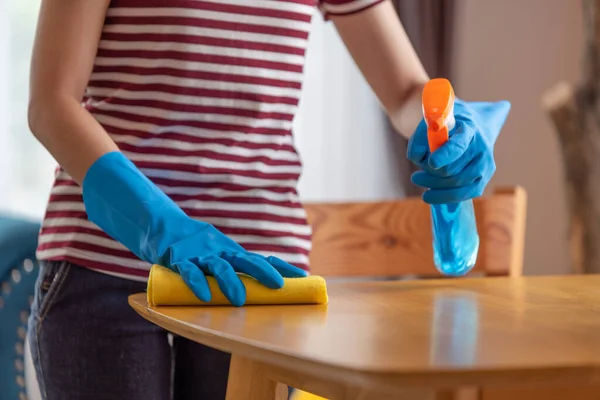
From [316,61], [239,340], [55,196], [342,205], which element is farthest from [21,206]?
[239,340]

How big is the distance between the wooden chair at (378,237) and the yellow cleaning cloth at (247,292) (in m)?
0.61

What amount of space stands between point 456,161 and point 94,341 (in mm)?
403

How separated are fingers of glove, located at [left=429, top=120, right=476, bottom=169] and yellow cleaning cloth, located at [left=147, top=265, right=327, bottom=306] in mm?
159

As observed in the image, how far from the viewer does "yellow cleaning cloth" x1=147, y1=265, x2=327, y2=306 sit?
2.36 ft

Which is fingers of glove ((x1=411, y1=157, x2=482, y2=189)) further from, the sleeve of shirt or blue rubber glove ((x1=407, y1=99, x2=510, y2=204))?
the sleeve of shirt

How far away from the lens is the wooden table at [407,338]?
0.44m

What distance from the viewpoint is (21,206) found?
2686 millimetres

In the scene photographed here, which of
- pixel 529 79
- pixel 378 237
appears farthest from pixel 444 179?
pixel 529 79

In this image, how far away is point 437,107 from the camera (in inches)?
30.6

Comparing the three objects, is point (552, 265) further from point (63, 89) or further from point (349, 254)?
point (63, 89)

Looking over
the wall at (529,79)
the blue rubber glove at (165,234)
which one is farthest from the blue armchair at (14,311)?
the wall at (529,79)

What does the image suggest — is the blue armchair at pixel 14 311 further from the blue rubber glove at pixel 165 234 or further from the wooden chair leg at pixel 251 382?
the wooden chair leg at pixel 251 382

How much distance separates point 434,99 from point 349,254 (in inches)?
24.3

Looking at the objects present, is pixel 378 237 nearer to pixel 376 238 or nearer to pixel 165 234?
pixel 376 238
